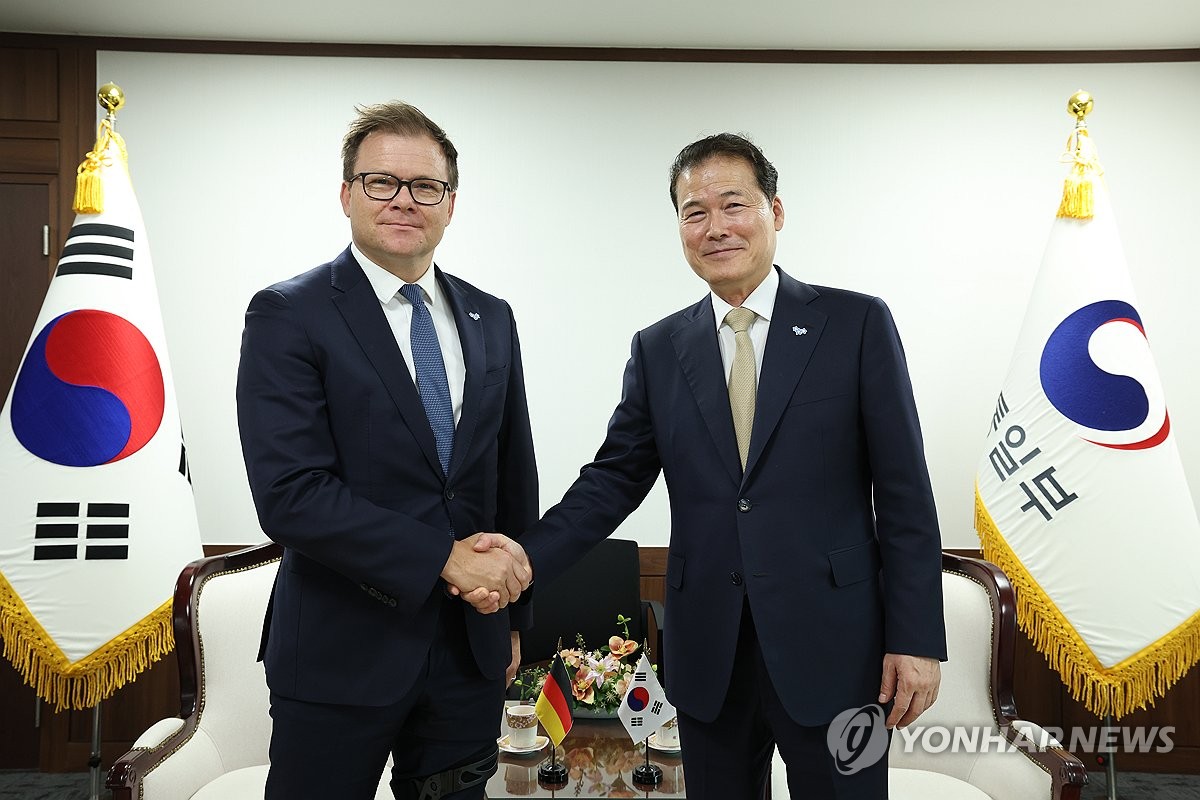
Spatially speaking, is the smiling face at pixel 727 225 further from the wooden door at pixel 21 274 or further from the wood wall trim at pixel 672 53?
the wooden door at pixel 21 274

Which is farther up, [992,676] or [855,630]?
[855,630]

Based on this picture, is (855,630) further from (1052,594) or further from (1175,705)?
(1175,705)

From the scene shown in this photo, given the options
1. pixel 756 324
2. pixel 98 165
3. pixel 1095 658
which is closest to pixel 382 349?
pixel 756 324

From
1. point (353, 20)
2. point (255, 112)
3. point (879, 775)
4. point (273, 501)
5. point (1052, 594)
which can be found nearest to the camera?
point (273, 501)

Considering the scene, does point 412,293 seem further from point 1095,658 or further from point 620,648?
point 1095,658

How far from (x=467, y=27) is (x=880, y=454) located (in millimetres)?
2680

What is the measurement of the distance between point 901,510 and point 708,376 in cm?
45

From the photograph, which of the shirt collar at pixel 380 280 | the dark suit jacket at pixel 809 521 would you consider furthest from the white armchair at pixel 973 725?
the shirt collar at pixel 380 280

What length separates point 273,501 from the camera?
146 cm

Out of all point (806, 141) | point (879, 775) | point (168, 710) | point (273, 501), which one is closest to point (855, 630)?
point (879, 775)

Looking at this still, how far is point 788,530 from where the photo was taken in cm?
160

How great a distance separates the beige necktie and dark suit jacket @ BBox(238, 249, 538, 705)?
1.63 feet

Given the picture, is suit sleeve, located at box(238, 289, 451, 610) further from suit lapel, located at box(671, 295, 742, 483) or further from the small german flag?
the small german flag

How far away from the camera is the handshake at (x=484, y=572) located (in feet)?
4.99
